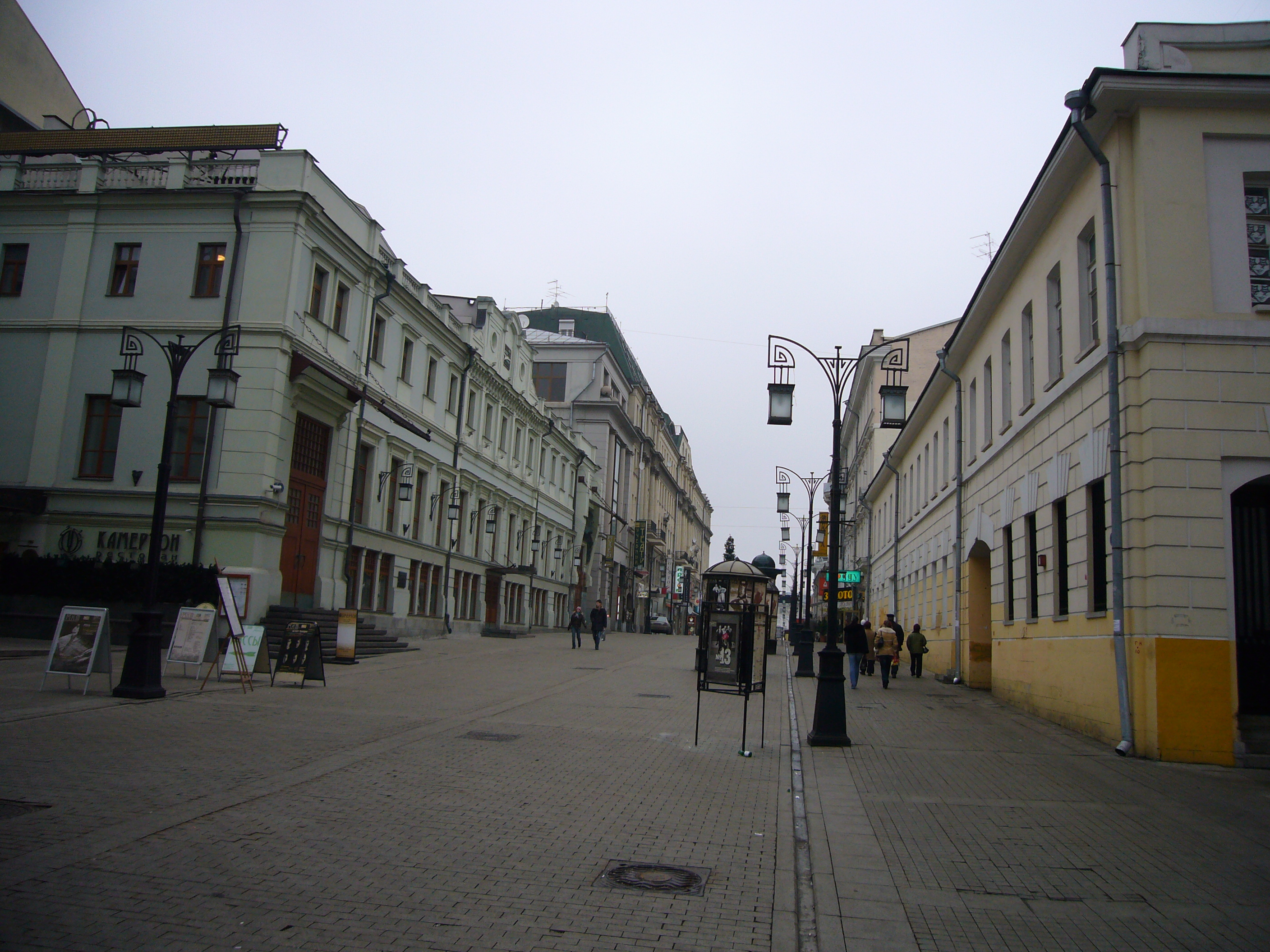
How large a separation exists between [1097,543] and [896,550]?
83.6 feet

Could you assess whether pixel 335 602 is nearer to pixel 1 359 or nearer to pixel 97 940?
pixel 1 359

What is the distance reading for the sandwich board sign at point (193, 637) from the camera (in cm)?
1520

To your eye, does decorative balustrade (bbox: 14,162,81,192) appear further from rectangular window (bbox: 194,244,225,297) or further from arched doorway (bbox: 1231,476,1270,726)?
arched doorway (bbox: 1231,476,1270,726)

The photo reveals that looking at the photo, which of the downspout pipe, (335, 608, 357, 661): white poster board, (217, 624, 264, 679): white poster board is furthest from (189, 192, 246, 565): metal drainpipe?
the downspout pipe

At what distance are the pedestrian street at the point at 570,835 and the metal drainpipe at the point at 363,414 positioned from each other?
1414cm

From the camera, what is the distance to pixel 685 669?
25.9 metres

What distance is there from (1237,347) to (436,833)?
37.5 ft

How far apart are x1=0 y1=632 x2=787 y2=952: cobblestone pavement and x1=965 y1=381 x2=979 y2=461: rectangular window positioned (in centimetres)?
1197

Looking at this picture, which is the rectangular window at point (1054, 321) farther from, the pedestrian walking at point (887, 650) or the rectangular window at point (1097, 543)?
the pedestrian walking at point (887, 650)

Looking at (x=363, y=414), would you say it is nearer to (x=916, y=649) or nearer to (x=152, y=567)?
(x=152, y=567)

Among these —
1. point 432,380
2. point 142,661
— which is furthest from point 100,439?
point 142,661

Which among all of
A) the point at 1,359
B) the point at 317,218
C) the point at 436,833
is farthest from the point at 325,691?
the point at 1,359

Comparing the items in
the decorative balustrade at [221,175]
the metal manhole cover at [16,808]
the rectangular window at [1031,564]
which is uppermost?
the decorative balustrade at [221,175]

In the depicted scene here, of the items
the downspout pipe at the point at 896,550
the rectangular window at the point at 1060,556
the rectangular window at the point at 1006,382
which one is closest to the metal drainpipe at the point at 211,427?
the rectangular window at the point at 1006,382
